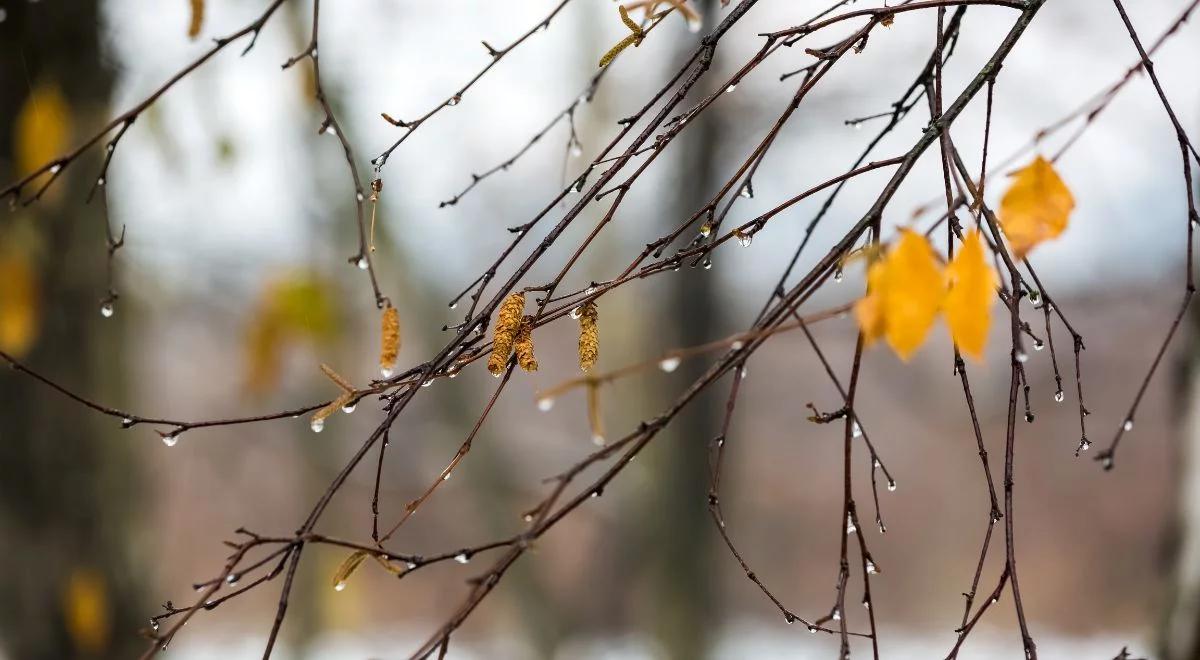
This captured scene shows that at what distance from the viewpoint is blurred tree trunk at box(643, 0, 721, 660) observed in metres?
3.08

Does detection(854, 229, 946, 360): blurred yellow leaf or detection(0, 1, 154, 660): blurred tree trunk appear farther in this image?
detection(0, 1, 154, 660): blurred tree trunk

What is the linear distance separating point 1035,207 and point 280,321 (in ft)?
7.38

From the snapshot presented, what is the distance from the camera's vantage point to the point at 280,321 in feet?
8.55

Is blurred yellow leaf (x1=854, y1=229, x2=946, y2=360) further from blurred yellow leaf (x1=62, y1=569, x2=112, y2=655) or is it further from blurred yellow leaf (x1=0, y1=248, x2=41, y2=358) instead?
blurred yellow leaf (x1=62, y1=569, x2=112, y2=655)

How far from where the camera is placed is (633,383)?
346 cm

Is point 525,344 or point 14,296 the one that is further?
point 14,296

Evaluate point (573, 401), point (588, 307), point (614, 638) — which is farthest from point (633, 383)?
point (573, 401)

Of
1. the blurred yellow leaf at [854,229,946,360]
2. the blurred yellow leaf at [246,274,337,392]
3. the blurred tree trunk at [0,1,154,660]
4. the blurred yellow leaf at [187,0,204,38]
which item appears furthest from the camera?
the blurred yellow leaf at [246,274,337,392]

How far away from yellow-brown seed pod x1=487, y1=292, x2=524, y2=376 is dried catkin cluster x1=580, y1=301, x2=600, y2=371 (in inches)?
2.2

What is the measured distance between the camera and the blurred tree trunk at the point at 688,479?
3084mm

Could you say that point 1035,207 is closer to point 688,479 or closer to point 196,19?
point 196,19

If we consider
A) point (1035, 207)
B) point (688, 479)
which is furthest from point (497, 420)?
point (1035, 207)

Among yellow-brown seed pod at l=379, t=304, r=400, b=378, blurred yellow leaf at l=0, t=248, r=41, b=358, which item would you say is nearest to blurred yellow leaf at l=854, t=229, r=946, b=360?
yellow-brown seed pod at l=379, t=304, r=400, b=378

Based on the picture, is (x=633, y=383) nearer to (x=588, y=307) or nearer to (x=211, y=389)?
(x=588, y=307)
